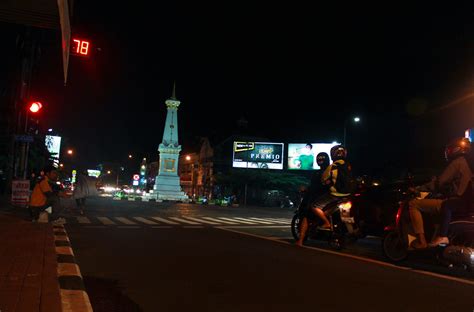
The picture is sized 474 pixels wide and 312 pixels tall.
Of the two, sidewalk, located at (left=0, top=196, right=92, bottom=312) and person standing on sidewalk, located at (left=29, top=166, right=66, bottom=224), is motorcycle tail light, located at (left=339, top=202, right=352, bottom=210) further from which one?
person standing on sidewalk, located at (left=29, top=166, right=66, bottom=224)

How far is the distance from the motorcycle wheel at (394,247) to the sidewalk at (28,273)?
17.7ft

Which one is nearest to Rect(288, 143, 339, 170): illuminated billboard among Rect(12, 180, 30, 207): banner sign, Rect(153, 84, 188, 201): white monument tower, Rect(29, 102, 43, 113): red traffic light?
Rect(153, 84, 188, 201): white monument tower

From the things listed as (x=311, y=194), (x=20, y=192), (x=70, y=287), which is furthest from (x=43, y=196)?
(x=70, y=287)

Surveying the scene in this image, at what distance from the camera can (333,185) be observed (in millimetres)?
9641

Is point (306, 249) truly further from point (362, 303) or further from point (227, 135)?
point (227, 135)

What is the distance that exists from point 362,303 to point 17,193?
15287 millimetres

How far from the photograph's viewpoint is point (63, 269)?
20.9 ft

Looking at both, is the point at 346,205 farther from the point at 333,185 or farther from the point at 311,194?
the point at 311,194

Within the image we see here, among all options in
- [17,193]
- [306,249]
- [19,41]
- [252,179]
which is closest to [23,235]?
[306,249]

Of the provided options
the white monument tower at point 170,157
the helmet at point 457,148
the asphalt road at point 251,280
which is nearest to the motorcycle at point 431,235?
the asphalt road at point 251,280

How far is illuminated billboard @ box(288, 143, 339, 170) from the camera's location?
52500 mm

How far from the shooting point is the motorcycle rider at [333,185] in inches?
377

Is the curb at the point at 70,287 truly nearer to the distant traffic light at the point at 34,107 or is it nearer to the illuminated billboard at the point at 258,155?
the distant traffic light at the point at 34,107

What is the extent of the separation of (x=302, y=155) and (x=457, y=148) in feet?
150
